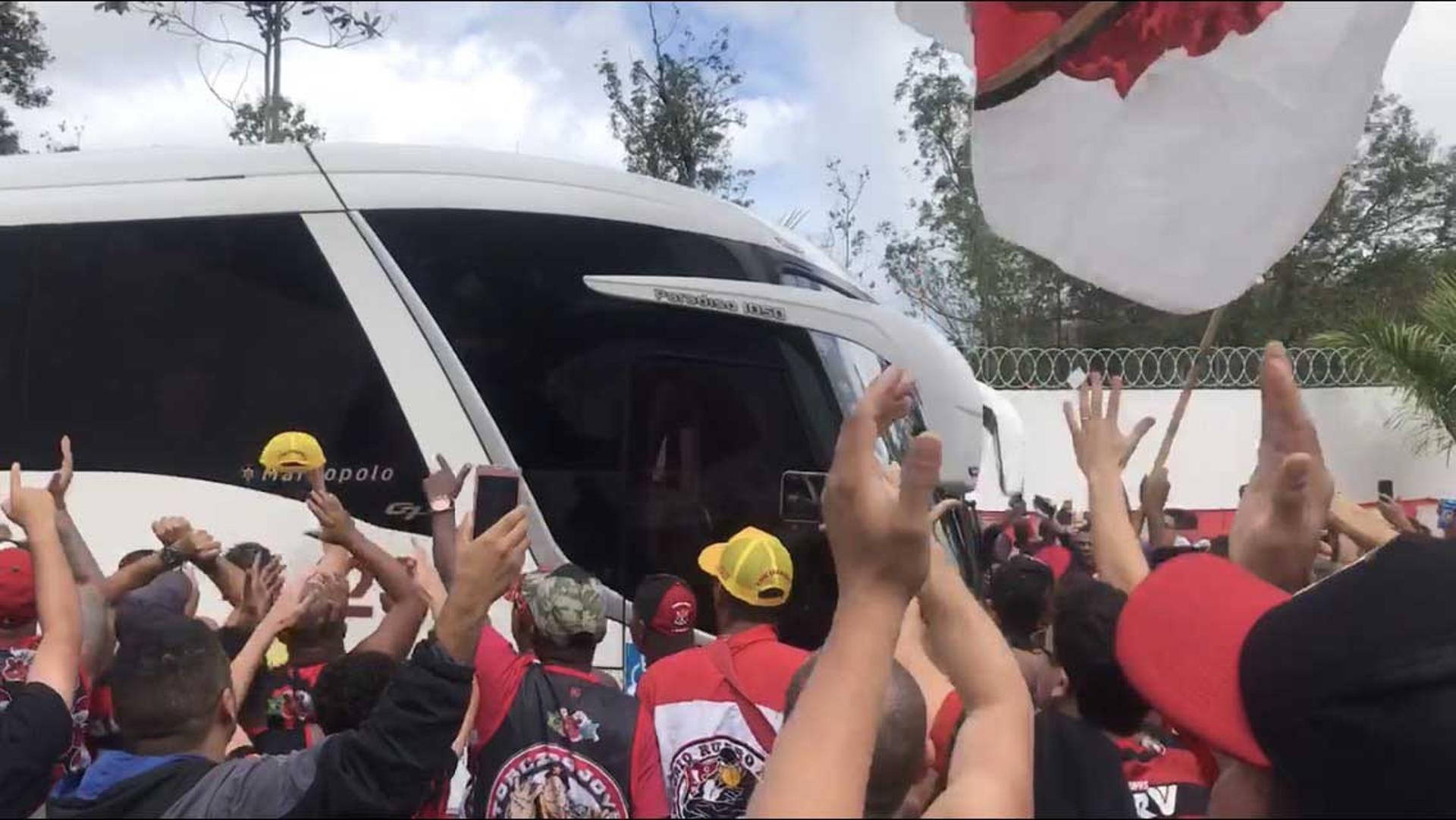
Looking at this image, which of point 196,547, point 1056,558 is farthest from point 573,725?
point 1056,558

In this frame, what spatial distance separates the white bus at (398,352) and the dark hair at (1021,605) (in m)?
1.16

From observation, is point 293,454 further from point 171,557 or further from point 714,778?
point 714,778

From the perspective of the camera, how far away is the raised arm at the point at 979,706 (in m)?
1.36

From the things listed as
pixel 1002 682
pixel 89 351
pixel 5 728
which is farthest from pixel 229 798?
pixel 89 351

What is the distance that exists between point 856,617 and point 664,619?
9.28ft

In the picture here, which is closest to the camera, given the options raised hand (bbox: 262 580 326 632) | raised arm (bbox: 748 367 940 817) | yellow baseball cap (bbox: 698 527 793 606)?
raised arm (bbox: 748 367 940 817)

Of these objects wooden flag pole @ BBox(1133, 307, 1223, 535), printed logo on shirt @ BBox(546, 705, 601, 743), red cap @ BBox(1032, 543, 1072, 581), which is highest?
red cap @ BBox(1032, 543, 1072, 581)

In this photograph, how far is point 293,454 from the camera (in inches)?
194

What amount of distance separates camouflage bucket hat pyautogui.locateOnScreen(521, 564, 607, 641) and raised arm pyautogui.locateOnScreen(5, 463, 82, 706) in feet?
3.18

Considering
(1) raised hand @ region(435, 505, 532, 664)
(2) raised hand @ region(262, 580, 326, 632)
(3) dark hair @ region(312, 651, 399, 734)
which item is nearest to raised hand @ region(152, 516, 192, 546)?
(2) raised hand @ region(262, 580, 326, 632)

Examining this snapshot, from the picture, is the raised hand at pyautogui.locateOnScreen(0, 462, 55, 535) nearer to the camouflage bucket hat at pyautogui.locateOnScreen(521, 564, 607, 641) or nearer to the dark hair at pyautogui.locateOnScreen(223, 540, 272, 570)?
the camouflage bucket hat at pyautogui.locateOnScreen(521, 564, 607, 641)

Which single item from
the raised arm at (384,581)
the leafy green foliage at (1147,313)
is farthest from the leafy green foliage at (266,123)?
the raised arm at (384,581)

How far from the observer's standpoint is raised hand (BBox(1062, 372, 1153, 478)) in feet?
7.82

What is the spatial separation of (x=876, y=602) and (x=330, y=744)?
1.31 m
